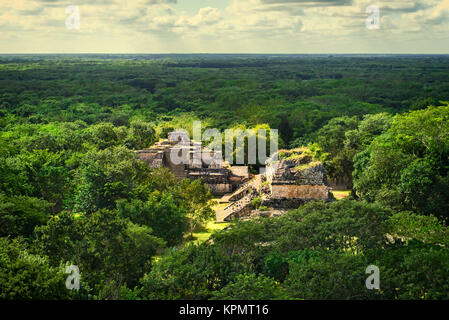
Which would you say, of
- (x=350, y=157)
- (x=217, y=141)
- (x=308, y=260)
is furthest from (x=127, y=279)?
(x=217, y=141)

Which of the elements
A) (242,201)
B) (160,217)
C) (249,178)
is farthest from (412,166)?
(160,217)

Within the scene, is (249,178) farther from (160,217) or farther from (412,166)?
(160,217)

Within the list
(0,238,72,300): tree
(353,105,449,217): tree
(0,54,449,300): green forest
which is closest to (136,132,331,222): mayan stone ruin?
(0,54,449,300): green forest

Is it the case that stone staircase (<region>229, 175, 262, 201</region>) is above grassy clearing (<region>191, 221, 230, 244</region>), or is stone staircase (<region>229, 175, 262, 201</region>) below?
above

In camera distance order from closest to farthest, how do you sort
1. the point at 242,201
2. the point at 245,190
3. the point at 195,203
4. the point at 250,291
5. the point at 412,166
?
the point at 250,291
the point at 412,166
the point at 195,203
the point at 242,201
the point at 245,190

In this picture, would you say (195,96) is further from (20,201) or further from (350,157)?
(20,201)

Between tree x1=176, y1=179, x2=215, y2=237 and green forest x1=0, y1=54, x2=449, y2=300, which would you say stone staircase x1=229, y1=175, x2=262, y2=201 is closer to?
green forest x1=0, y1=54, x2=449, y2=300
